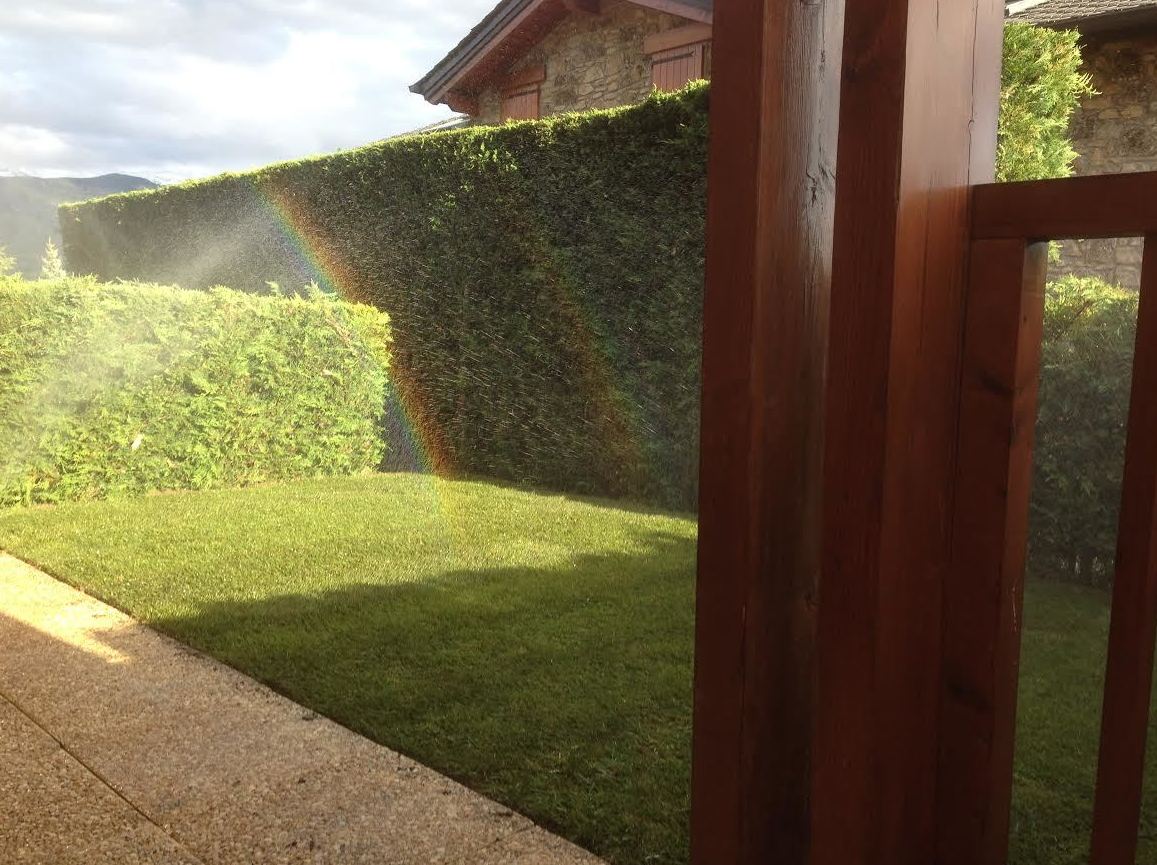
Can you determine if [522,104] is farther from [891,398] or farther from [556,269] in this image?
[891,398]

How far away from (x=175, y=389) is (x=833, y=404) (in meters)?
7.41

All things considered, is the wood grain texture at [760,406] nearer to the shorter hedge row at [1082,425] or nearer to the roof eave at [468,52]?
the shorter hedge row at [1082,425]

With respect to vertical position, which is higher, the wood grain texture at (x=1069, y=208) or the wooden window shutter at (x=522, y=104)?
the wooden window shutter at (x=522, y=104)

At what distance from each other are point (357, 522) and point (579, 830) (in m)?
4.34

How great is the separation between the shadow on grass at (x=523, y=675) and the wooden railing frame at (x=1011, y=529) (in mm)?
1340

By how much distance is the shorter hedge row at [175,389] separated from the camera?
6.93m

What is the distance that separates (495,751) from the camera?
2.99 m

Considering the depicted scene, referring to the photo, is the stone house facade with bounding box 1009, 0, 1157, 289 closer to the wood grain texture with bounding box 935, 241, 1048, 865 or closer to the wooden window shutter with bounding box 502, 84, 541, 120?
the wooden window shutter with bounding box 502, 84, 541, 120

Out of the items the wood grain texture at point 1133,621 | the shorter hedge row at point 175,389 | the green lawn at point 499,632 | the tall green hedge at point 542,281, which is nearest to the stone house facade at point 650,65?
the tall green hedge at point 542,281

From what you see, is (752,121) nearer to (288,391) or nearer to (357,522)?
(357,522)

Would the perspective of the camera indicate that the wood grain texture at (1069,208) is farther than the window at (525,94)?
No

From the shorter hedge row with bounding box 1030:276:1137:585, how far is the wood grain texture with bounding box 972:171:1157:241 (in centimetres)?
412

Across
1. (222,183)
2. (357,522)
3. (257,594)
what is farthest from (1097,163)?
(222,183)

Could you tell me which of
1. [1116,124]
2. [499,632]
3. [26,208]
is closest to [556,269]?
[499,632]
